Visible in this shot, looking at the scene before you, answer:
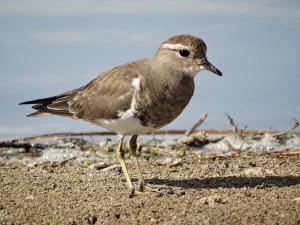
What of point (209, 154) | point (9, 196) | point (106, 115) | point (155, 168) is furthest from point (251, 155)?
point (9, 196)

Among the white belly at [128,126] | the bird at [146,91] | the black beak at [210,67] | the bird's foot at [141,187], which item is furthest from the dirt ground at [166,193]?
the black beak at [210,67]

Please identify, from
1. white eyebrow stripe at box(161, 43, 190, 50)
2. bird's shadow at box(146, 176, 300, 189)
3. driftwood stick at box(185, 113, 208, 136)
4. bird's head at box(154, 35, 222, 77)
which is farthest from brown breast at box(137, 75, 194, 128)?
driftwood stick at box(185, 113, 208, 136)

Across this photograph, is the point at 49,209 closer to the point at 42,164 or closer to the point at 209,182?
the point at 209,182

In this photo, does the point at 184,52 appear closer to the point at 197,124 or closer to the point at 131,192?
the point at 131,192

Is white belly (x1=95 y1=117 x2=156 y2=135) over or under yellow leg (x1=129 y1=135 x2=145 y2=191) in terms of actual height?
over

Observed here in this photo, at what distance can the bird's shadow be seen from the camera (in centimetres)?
924

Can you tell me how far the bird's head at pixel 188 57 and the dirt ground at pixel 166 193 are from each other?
5.27 ft

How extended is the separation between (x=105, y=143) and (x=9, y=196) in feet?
15.2

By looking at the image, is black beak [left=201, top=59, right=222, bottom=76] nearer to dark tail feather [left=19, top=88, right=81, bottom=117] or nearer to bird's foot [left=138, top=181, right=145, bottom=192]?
bird's foot [left=138, top=181, right=145, bottom=192]

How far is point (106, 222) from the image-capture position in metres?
7.58

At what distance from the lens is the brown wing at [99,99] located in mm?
9492

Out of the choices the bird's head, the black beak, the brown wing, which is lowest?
the brown wing

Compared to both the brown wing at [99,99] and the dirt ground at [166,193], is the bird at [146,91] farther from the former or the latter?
the dirt ground at [166,193]

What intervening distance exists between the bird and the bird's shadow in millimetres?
494
